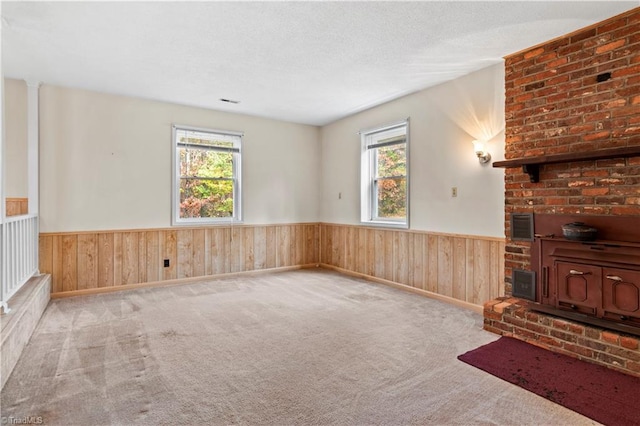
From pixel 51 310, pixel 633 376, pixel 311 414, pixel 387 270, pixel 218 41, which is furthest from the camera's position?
pixel 387 270

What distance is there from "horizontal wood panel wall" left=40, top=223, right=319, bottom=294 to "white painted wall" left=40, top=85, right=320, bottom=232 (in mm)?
170

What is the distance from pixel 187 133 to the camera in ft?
16.5

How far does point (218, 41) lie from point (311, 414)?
115 inches

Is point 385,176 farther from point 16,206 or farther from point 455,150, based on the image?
point 16,206

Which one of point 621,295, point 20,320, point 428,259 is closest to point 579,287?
point 621,295

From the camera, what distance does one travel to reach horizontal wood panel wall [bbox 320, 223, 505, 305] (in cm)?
360

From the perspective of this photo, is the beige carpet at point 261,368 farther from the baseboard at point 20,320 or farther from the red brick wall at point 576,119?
the red brick wall at point 576,119

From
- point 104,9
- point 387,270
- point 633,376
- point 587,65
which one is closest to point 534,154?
point 587,65

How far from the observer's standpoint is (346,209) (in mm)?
5695

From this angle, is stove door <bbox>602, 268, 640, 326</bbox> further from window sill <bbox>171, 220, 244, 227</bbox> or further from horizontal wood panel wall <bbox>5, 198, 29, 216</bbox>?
horizontal wood panel wall <bbox>5, 198, 29, 216</bbox>

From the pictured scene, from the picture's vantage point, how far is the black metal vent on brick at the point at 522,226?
3090mm

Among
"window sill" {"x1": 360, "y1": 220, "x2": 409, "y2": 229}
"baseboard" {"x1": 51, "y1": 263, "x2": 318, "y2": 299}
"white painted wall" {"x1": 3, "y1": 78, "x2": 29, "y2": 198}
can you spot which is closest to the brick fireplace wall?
"window sill" {"x1": 360, "y1": 220, "x2": 409, "y2": 229}

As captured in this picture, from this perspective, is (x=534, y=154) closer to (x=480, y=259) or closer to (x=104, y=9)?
(x=480, y=259)

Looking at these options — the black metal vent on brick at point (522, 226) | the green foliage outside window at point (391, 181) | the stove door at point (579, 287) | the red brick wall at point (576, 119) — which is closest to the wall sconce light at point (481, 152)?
the red brick wall at point (576, 119)
